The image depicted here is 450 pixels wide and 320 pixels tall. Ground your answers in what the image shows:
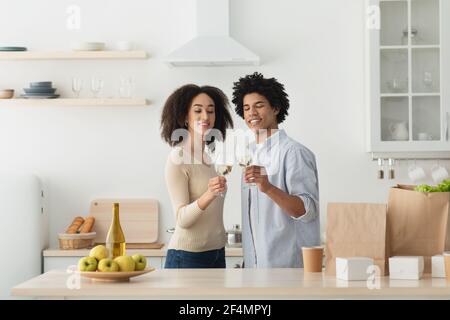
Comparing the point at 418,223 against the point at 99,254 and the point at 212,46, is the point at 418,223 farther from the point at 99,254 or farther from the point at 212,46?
the point at 212,46

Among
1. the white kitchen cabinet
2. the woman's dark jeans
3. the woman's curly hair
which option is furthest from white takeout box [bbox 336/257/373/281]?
the white kitchen cabinet

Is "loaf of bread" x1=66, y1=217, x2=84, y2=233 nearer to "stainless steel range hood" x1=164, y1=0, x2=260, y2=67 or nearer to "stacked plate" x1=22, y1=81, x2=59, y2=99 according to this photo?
"stacked plate" x1=22, y1=81, x2=59, y2=99

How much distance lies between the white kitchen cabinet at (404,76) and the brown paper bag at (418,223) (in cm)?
189

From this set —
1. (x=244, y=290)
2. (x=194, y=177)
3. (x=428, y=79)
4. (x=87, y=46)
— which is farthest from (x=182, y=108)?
(x=428, y=79)

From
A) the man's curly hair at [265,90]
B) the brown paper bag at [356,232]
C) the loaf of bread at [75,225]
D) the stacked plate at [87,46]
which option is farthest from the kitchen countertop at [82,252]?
the brown paper bag at [356,232]

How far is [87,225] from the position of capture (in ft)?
15.8

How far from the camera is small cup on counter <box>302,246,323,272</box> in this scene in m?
2.93

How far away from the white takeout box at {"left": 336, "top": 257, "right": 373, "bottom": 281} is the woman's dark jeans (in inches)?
32.2

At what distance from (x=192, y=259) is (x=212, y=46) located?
165 cm

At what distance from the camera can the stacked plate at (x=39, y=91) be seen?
15.7 feet

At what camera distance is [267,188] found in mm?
3018
